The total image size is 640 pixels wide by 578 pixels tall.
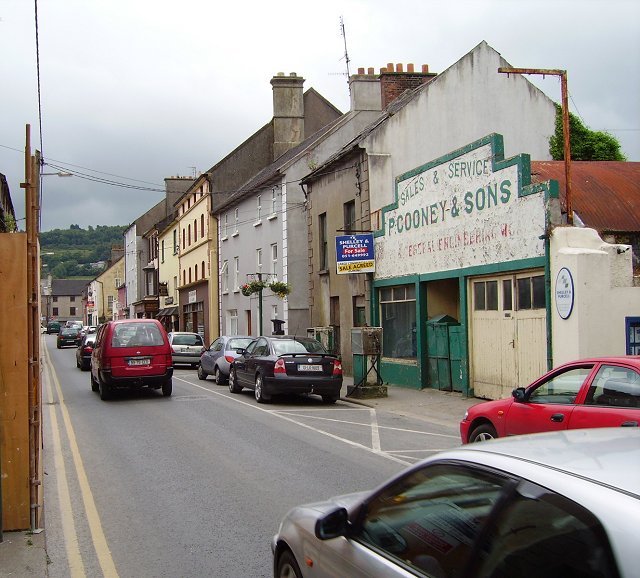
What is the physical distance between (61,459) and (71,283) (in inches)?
6131

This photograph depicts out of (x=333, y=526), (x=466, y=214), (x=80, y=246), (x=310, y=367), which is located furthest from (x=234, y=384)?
(x=80, y=246)

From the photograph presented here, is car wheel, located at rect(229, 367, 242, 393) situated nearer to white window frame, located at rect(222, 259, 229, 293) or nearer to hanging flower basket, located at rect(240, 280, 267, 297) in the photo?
hanging flower basket, located at rect(240, 280, 267, 297)

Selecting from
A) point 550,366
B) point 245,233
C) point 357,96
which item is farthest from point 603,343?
point 245,233

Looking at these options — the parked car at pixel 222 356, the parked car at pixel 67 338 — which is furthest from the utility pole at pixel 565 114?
the parked car at pixel 67 338

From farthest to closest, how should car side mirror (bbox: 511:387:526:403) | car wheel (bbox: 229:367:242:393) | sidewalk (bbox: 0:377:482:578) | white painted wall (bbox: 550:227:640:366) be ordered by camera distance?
car wheel (bbox: 229:367:242:393) < white painted wall (bbox: 550:227:640:366) < car side mirror (bbox: 511:387:526:403) < sidewalk (bbox: 0:377:482:578)

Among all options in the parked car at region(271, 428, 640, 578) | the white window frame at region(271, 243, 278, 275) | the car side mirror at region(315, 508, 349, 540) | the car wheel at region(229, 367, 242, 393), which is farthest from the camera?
the white window frame at region(271, 243, 278, 275)

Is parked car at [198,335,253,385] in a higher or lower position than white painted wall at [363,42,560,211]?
lower

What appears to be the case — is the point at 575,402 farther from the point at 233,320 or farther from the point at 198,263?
the point at 198,263

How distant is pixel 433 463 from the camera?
3.00m

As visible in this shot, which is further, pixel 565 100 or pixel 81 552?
pixel 565 100

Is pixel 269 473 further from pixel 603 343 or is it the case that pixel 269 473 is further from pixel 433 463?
pixel 603 343

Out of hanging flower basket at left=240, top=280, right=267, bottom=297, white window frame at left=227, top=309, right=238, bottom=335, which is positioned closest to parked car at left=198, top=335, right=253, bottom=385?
hanging flower basket at left=240, top=280, right=267, bottom=297

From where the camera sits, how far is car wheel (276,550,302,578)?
151 inches

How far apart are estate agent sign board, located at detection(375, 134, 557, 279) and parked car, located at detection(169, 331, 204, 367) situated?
12226 mm
